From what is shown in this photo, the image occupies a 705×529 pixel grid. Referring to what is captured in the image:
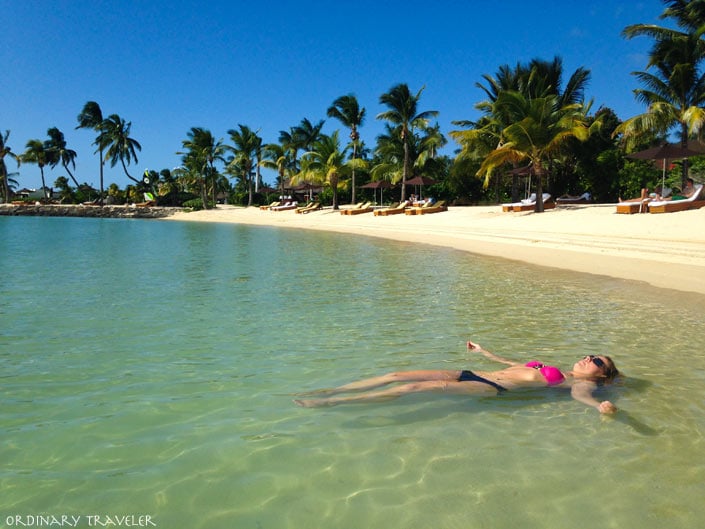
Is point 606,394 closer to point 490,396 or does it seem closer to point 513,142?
point 490,396

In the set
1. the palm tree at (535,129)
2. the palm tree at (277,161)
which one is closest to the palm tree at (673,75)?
the palm tree at (535,129)

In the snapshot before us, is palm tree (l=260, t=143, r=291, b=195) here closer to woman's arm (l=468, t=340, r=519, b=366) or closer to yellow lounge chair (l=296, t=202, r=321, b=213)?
yellow lounge chair (l=296, t=202, r=321, b=213)

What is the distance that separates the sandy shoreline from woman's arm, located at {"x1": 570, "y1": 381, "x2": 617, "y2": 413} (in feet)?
18.6

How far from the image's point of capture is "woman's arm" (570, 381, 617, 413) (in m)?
3.35

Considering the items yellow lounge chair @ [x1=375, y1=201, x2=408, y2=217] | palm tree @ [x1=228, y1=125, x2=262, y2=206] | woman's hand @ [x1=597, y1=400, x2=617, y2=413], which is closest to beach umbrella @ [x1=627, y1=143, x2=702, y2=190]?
yellow lounge chair @ [x1=375, y1=201, x2=408, y2=217]

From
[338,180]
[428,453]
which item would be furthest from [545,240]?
[338,180]

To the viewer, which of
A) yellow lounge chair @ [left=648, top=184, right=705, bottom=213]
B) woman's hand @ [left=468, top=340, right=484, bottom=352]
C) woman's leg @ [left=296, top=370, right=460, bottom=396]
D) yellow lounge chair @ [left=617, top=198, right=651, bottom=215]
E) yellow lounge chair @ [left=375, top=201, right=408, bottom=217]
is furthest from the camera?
yellow lounge chair @ [left=375, top=201, right=408, bottom=217]

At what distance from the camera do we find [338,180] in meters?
39.2

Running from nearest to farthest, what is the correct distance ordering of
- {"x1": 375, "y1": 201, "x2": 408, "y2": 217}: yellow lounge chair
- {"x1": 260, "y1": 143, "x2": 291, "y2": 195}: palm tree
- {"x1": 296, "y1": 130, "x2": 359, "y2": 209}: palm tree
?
1. {"x1": 375, "y1": 201, "x2": 408, "y2": 217}: yellow lounge chair
2. {"x1": 296, "y1": 130, "x2": 359, "y2": 209}: palm tree
3. {"x1": 260, "y1": 143, "x2": 291, "y2": 195}: palm tree

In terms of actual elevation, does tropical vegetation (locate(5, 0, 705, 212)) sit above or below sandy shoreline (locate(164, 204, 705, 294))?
above

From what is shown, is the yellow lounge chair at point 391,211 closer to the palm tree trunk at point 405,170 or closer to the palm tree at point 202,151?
the palm tree trunk at point 405,170

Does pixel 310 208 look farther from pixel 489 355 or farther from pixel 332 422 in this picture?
pixel 332 422

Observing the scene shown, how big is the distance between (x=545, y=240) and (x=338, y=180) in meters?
25.3

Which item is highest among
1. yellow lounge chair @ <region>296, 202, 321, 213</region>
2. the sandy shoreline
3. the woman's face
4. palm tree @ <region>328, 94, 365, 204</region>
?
palm tree @ <region>328, 94, 365, 204</region>
